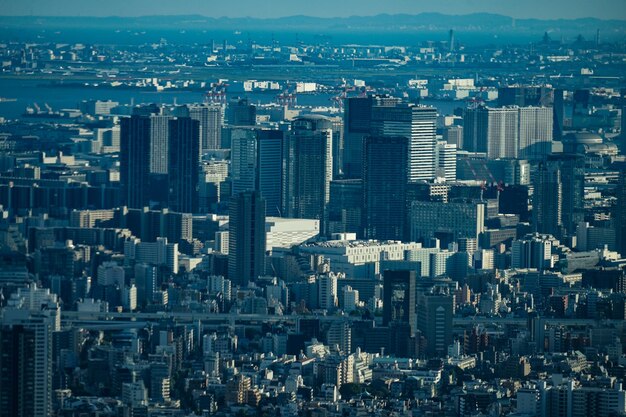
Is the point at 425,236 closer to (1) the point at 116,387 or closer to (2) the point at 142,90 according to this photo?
(1) the point at 116,387

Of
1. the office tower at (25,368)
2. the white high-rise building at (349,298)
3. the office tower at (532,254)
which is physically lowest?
the office tower at (532,254)

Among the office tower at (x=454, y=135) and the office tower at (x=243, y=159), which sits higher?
the office tower at (x=243, y=159)

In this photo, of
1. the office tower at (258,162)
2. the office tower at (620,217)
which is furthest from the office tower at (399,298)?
the office tower at (258,162)

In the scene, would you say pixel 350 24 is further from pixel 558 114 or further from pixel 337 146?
pixel 337 146

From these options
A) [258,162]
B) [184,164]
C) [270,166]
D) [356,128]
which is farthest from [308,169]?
[356,128]

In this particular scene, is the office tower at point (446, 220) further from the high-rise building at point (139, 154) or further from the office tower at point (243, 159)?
the high-rise building at point (139, 154)

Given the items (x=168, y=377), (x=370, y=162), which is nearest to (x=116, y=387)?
(x=168, y=377)

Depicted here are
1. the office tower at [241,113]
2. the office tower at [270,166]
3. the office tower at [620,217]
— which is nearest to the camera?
the office tower at [620,217]

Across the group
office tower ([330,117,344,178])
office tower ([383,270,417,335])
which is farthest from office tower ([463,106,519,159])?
office tower ([383,270,417,335])
